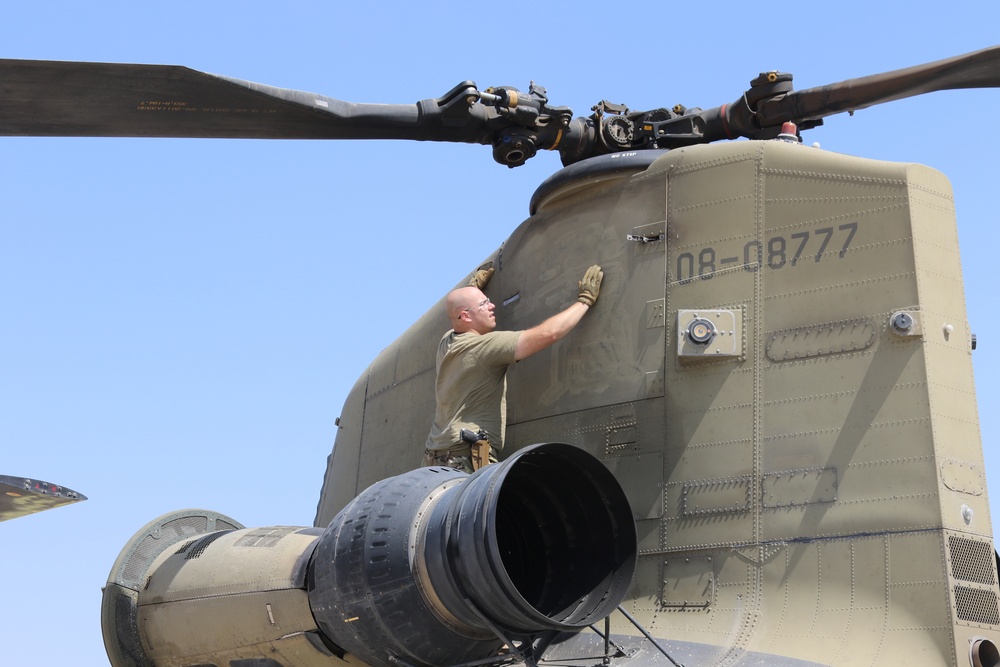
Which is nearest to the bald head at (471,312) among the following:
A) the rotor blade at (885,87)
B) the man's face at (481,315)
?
the man's face at (481,315)

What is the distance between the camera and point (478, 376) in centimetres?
701

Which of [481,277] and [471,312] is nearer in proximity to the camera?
[471,312]

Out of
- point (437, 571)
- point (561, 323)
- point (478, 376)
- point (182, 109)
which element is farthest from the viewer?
point (182, 109)

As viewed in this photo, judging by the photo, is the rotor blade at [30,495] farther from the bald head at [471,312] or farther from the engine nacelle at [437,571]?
the bald head at [471,312]

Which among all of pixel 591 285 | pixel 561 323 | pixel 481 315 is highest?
pixel 591 285

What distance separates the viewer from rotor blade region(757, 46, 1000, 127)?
22.0ft

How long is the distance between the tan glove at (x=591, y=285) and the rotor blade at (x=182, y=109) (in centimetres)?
133

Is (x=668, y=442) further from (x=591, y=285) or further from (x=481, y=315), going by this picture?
(x=481, y=315)

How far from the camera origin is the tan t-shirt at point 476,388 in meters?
6.98

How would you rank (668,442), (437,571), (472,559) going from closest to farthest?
1. (472,559)
2. (437,571)
3. (668,442)

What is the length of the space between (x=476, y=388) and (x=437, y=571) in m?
1.81

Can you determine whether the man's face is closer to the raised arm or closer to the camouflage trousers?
the raised arm

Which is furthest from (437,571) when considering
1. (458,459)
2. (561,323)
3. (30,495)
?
(30,495)

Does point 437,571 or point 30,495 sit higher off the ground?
point 30,495
